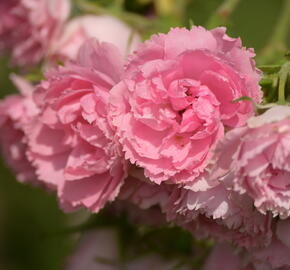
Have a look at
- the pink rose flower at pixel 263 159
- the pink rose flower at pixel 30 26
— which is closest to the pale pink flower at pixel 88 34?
the pink rose flower at pixel 30 26

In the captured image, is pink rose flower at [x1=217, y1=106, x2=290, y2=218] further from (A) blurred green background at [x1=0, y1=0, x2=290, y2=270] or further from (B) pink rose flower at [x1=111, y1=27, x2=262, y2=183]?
(A) blurred green background at [x1=0, y1=0, x2=290, y2=270]

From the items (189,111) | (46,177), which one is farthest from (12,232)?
(189,111)

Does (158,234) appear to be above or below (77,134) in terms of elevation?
below

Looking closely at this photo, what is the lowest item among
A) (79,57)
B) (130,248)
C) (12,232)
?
(12,232)

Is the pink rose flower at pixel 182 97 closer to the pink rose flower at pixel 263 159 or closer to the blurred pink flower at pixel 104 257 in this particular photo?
the pink rose flower at pixel 263 159

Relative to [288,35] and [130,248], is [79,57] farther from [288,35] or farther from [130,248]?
[288,35]

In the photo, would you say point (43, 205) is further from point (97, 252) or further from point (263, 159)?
point (263, 159)

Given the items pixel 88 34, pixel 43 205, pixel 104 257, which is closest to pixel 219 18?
pixel 88 34
